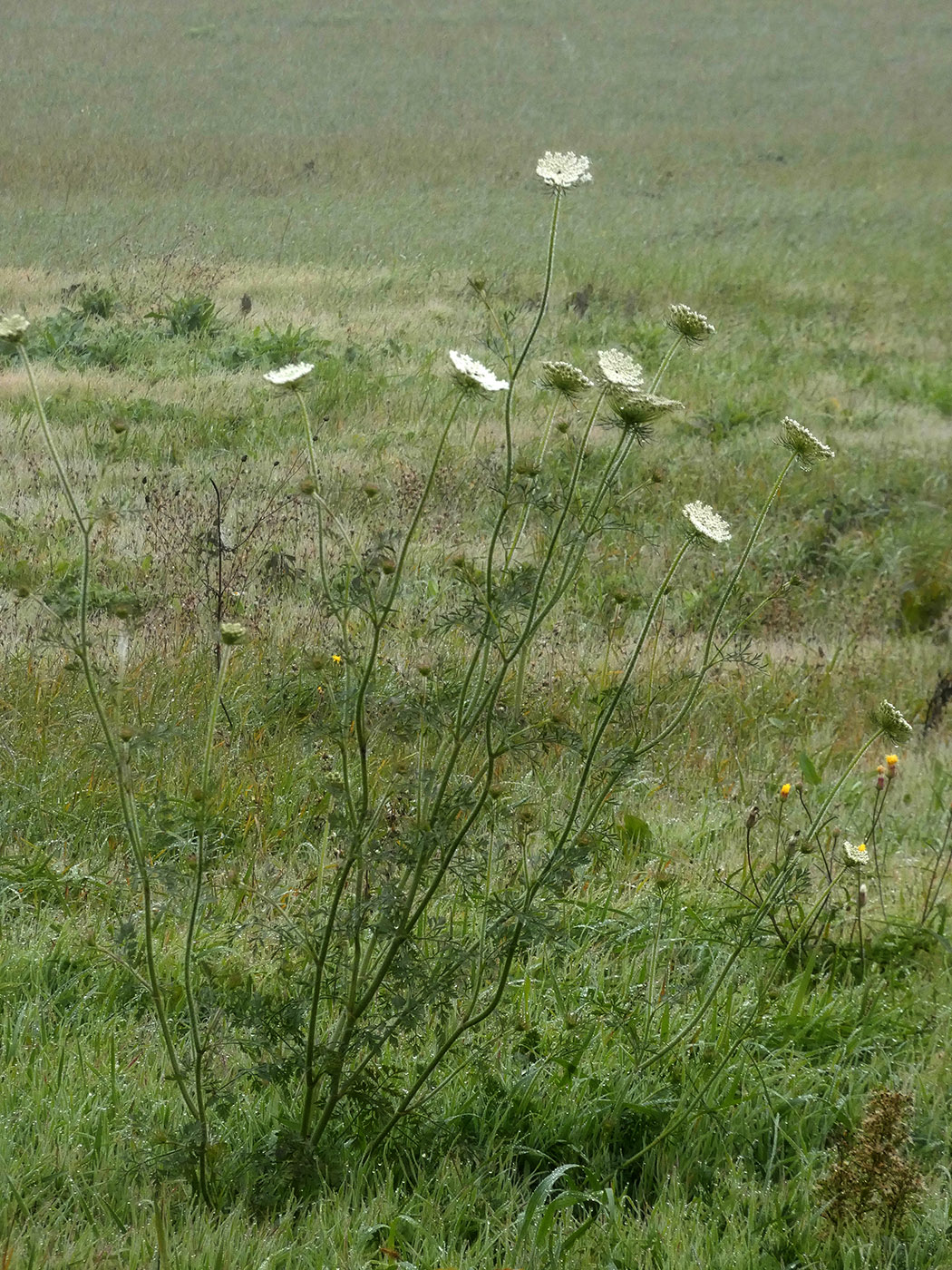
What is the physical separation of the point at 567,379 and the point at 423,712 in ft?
1.72

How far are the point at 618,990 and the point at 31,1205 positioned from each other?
127cm

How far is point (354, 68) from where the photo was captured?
41.1ft

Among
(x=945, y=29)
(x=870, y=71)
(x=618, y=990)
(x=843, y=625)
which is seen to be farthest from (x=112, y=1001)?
(x=945, y=29)

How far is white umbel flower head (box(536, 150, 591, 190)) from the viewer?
5.77 feet

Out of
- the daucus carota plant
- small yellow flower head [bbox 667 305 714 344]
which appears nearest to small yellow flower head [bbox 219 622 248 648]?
the daucus carota plant

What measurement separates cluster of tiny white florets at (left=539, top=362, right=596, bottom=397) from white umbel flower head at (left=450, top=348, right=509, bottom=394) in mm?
97

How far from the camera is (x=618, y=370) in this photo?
1.72 m

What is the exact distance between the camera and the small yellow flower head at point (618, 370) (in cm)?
168

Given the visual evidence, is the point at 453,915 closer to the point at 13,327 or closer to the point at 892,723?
the point at 892,723

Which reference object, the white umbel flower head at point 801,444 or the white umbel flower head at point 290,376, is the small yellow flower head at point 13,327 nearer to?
the white umbel flower head at point 290,376

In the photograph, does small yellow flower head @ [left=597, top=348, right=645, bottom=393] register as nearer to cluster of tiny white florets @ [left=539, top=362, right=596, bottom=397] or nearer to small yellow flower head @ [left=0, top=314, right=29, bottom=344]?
cluster of tiny white florets @ [left=539, top=362, right=596, bottom=397]

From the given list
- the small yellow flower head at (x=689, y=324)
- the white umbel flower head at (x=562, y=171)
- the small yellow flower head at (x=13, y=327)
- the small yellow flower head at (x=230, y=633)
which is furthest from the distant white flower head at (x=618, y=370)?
the small yellow flower head at (x=13, y=327)

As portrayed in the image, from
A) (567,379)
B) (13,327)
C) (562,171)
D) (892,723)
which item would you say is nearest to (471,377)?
(567,379)

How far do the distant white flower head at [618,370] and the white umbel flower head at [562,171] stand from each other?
10.1 inches
